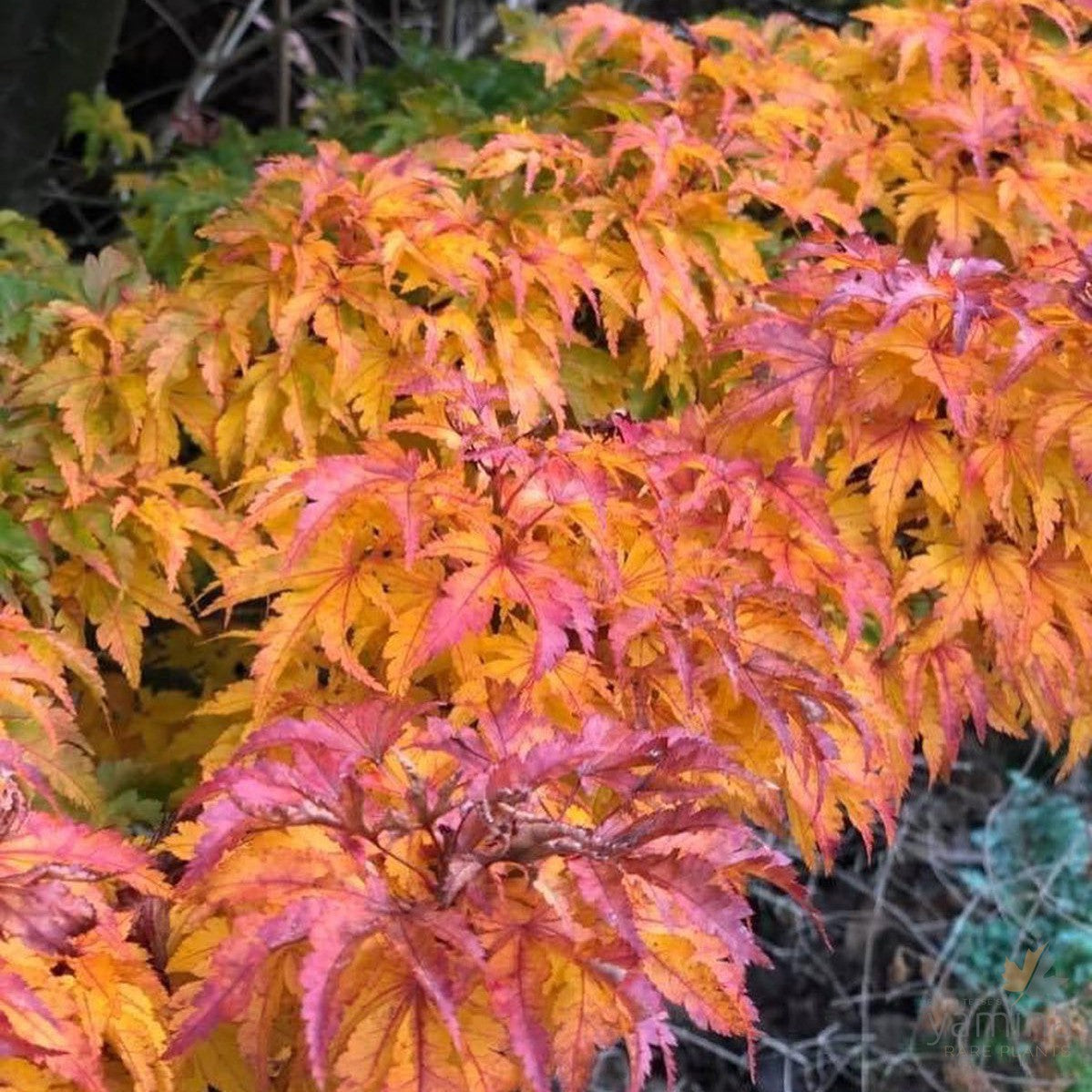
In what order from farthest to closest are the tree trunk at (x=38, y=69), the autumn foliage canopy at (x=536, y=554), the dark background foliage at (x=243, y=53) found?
the dark background foliage at (x=243, y=53) → the tree trunk at (x=38, y=69) → the autumn foliage canopy at (x=536, y=554)

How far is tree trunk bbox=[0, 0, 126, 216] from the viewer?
2480 mm

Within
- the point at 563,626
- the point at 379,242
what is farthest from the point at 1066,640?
the point at 379,242

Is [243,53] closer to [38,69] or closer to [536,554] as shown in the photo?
[38,69]

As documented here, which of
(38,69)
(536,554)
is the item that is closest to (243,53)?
(38,69)

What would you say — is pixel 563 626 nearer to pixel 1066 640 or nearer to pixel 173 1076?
pixel 173 1076

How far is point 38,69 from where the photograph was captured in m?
2.55

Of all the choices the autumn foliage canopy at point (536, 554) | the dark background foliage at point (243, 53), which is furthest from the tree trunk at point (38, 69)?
the autumn foliage canopy at point (536, 554)

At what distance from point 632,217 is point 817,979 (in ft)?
6.84

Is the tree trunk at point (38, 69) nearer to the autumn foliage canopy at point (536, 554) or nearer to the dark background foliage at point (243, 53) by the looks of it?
the dark background foliage at point (243, 53)

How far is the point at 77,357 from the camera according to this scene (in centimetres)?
169

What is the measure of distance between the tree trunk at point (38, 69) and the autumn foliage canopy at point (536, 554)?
1.02 m

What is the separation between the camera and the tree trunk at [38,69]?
97.7 inches

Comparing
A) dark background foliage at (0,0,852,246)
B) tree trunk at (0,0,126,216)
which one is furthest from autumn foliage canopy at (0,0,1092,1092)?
dark background foliage at (0,0,852,246)

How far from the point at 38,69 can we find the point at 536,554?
6.08 feet
